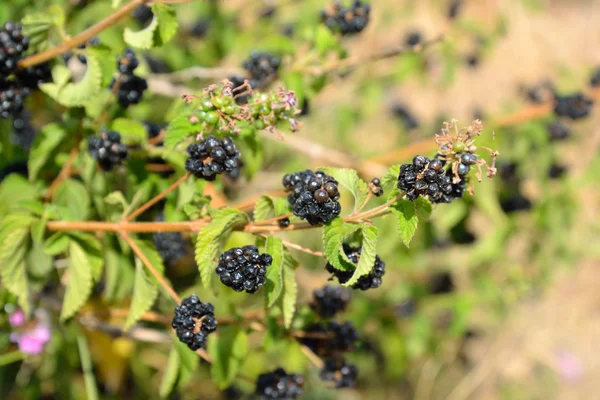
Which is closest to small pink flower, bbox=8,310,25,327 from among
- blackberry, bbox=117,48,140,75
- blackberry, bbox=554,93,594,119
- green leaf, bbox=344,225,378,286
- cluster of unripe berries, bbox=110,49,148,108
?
cluster of unripe berries, bbox=110,49,148,108

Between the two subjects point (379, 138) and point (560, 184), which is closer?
point (560, 184)

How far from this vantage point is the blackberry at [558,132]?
167 inches

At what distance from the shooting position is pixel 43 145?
247 centimetres

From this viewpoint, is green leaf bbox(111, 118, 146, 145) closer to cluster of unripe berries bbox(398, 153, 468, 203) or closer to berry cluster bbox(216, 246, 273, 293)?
berry cluster bbox(216, 246, 273, 293)

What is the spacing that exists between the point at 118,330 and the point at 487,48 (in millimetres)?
3887

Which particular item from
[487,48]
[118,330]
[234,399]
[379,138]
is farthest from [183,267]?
[379,138]

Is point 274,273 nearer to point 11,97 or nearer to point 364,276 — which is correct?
point 364,276

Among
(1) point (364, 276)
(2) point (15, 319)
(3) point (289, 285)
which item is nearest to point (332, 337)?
(3) point (289, 285)

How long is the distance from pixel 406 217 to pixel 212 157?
65cm

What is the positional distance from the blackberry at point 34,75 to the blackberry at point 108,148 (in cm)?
36

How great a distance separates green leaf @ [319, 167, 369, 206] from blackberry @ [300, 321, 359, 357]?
781mm

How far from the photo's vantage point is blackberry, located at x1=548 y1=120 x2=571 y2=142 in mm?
4242

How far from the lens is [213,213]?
1892mm

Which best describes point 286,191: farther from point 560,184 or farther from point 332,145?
point 332,145
